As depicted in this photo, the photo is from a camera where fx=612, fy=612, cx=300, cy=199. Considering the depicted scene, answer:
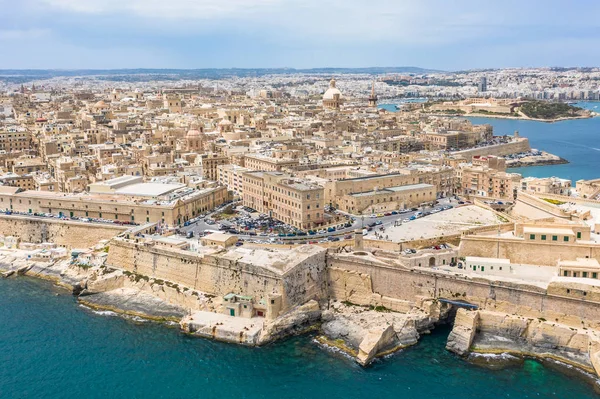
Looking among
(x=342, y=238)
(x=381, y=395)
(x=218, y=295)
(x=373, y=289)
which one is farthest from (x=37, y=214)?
(x=381, y=395)

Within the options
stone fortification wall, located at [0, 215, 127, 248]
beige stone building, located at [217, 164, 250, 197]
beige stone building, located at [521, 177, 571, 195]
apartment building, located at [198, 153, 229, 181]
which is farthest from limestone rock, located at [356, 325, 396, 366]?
apartment building, located at [198, 153, 229, 181]

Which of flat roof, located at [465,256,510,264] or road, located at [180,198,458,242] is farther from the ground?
flat roof, located at [465,256,510,264]

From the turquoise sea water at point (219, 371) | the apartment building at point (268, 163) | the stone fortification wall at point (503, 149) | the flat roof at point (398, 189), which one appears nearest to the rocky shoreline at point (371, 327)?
the turquoise sea water at point (219, 371)

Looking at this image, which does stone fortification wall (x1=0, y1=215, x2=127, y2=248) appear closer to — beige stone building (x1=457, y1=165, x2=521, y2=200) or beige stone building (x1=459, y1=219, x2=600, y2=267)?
beige stone building (x1=459, y1=219, x2=600, y2=267)

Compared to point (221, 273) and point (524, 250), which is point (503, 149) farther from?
point (221, 273)

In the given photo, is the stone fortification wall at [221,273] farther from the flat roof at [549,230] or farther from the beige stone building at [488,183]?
the beige stone building at [488,183]

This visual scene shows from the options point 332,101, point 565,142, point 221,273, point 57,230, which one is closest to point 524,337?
point 221,273
